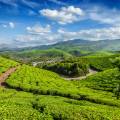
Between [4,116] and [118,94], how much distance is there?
43957mm

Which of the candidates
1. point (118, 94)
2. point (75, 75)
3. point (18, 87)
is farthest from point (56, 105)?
point (75, 75)

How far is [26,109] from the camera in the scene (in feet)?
201

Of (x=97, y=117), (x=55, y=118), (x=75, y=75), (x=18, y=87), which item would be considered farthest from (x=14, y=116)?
(x=75, y=75)

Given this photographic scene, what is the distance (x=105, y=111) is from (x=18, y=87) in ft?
166

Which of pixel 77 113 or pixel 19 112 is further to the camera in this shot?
pixel 77 113

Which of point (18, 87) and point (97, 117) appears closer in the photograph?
point (97, 117)

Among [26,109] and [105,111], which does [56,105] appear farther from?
[105,111]

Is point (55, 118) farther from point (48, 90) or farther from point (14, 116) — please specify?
point (48, 90)

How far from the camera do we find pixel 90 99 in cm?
8262

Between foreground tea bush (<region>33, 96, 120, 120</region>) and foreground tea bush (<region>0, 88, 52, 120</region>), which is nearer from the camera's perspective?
foreground tea bush (<region>0, 88, 52, 120</region>)

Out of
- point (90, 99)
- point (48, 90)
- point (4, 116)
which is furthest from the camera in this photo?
point (48, 90)

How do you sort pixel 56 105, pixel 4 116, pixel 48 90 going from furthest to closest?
pixel 48 90 < pixel 56 105 < pixel 4 116

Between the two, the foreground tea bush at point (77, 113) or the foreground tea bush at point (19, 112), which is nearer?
the foreground tea bush at point (19, 112)

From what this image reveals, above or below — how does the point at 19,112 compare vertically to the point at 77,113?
above
